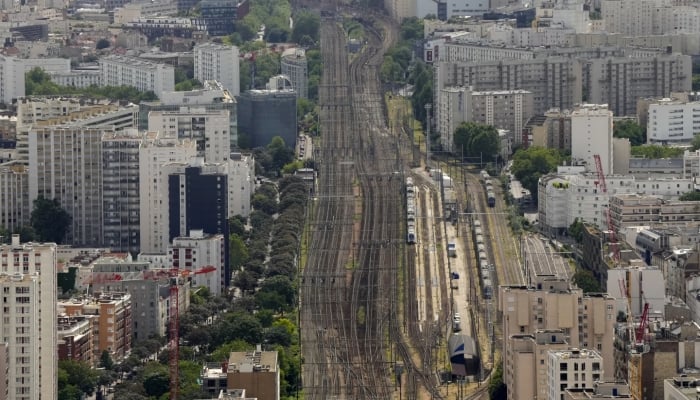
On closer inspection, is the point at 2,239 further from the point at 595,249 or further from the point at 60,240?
the point at 595,249

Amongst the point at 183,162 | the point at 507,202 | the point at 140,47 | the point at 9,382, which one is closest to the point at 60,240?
the point at 183,162

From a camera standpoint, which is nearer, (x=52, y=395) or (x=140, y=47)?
(x=52, y=395)

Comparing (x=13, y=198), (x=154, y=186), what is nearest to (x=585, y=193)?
(x=154, y=186)

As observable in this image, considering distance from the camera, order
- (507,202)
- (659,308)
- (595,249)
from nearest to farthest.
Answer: (659,308), (595,249), (507,202)

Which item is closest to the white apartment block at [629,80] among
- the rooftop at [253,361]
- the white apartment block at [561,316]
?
the white apartment block at [561,316]

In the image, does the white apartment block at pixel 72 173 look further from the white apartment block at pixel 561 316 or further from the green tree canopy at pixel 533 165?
the white apartment block at pixel 561 316

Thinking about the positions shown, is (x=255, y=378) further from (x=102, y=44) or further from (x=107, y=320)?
(x=102, y=44)

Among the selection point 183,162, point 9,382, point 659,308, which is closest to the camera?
point 9,382
